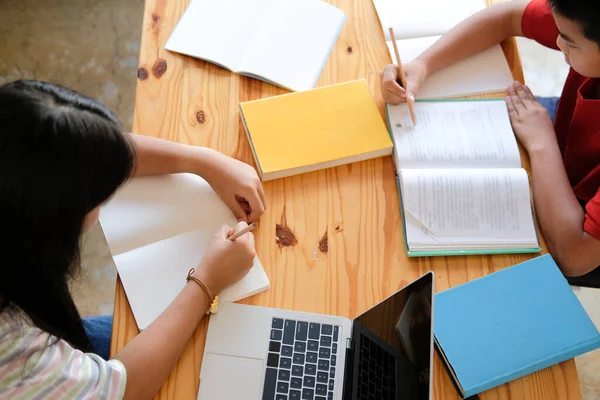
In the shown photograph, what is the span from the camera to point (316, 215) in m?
0.91

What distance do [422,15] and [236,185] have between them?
539mm

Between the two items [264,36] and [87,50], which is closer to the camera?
[264,36]

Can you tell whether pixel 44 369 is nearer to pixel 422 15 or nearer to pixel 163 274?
pixel 163 274

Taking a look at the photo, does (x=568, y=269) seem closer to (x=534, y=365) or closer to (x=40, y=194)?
(x=534, y=365)

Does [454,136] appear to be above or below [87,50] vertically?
above

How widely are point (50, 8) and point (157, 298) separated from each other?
1562 mm

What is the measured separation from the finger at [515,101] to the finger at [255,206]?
1.61 ft

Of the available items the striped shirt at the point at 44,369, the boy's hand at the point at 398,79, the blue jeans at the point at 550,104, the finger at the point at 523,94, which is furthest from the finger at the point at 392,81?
the striped shirt at the point at 44,369

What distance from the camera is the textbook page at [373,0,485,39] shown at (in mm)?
1102

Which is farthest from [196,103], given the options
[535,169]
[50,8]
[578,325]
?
[50,8]

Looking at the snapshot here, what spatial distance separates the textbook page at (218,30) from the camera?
104 cm

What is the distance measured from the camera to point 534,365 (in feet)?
2.59

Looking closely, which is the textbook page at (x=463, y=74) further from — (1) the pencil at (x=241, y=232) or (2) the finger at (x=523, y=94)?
(1) the pencil at (x=241, y=232)

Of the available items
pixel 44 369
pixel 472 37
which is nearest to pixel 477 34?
pixel 472 37
